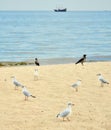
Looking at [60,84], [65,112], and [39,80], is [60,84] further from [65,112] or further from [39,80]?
[65,112]

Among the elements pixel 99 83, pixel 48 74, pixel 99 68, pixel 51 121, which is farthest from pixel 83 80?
pixel 51 121

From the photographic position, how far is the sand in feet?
45.3

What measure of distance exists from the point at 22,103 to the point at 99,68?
32.2 ft

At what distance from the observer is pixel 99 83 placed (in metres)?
21.2

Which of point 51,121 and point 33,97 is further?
point 33,97

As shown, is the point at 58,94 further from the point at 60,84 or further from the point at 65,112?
the point at 65,112

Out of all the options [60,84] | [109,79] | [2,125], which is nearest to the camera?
[2,125]

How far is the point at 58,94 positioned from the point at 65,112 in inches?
174

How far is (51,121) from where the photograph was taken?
46.2ft

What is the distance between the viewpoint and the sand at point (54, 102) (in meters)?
13.8

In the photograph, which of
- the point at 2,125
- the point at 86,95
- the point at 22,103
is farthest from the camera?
the point at 86,95

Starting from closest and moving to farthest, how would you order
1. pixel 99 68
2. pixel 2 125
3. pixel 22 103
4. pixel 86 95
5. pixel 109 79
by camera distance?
pixel 2 125 < pixel 22 103 < pixel 86 95 < pixel 109 79 < pixel 99 68

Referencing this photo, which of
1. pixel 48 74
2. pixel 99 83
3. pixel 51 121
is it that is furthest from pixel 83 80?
pixel 51 121

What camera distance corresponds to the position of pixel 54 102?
1686cm
